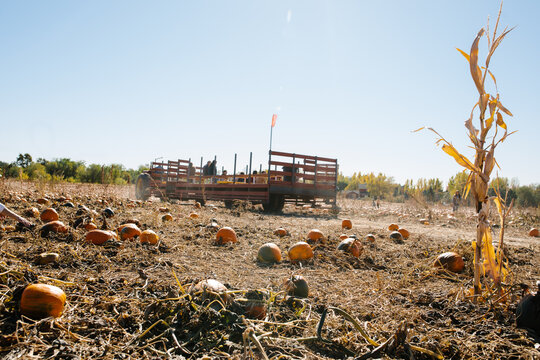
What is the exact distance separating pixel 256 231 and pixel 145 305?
13.2 ft

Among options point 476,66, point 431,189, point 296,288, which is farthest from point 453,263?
point 431,189

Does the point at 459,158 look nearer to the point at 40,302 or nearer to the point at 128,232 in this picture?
the point at 40,302

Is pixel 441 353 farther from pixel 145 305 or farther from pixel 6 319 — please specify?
pixel 6 319

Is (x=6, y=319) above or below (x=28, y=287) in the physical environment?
below

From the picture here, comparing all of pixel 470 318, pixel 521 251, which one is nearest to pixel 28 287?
pixel 470 318

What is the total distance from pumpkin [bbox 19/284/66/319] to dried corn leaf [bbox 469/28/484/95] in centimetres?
328

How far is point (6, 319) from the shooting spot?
6.36 ft

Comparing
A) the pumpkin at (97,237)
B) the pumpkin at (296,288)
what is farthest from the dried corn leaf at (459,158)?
the pumpkin at (97,237)

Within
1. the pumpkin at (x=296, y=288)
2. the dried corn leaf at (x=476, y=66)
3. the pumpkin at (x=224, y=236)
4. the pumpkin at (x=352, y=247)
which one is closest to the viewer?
the dried corn leaf at (x=476, y=66)

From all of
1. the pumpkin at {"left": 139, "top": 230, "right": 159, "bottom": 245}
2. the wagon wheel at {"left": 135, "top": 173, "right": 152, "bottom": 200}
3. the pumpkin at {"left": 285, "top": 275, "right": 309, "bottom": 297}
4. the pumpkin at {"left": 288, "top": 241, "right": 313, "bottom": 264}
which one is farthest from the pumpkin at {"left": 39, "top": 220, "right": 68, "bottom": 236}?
the wagon wheel at {"left": 135, "top": 173, "right": 152, "bottom": 200}

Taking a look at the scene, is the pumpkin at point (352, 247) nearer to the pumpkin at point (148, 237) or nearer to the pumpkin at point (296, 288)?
the pumpkin at point (296, 288)

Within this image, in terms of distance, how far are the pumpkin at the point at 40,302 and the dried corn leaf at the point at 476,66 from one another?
328 centimetres

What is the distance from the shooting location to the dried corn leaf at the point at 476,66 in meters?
2.42

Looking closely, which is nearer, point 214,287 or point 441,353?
point 441,353
